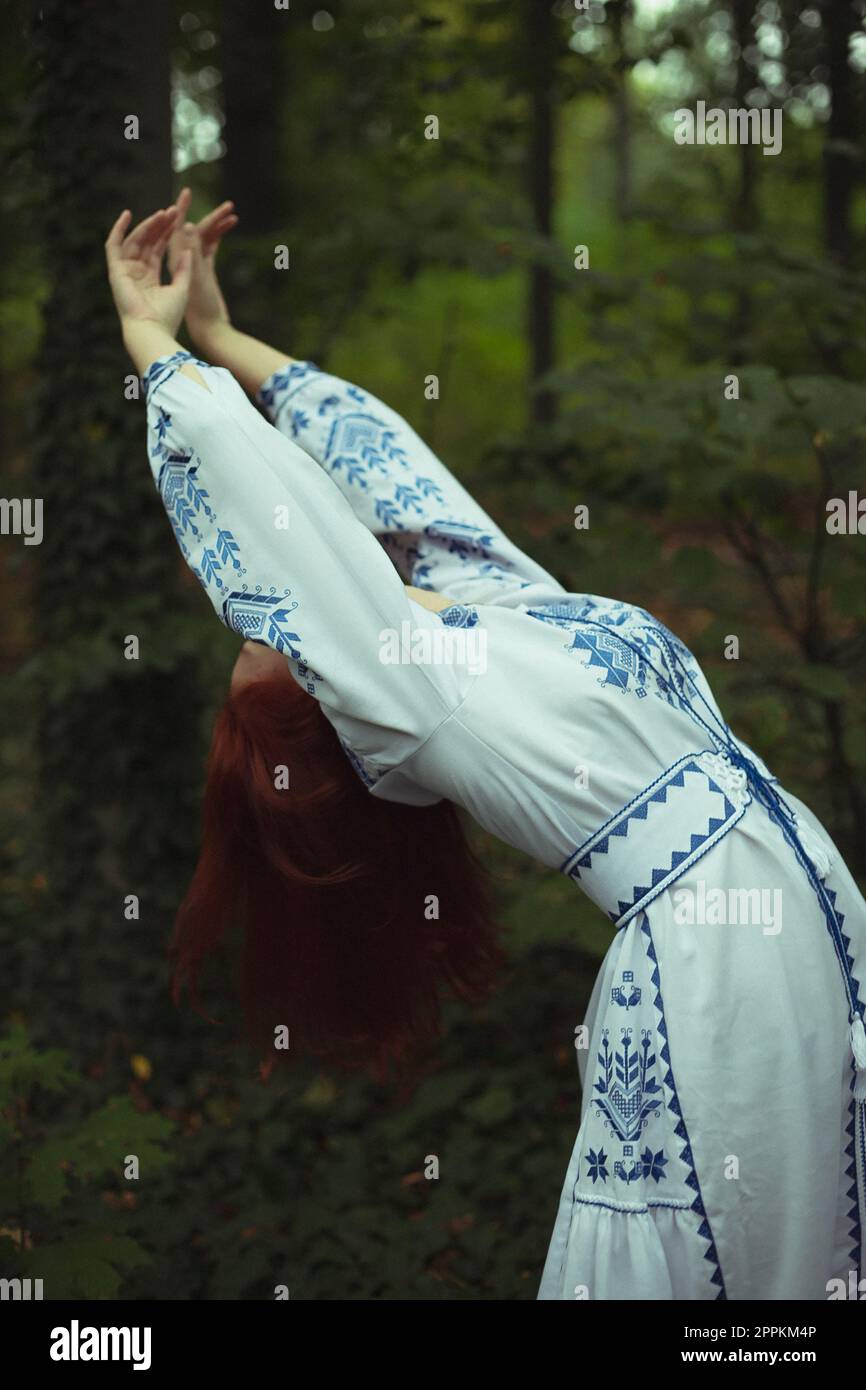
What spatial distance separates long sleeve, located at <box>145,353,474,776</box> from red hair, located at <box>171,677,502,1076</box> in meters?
0.24

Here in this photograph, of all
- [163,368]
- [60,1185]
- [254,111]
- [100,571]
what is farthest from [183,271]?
[254,111]

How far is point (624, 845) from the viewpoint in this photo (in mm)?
1851

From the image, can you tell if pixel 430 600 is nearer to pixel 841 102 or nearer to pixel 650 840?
pixel 650 840

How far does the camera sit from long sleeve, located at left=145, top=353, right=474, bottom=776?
1761 mm

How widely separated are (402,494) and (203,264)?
662 millimetres

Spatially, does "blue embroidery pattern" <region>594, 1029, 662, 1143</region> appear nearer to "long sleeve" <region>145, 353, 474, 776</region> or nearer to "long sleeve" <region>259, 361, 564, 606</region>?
"long sleeve" <region>145, 353, 474, 776</region>

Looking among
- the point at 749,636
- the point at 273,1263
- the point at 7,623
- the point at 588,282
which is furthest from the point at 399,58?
the point at 7,623

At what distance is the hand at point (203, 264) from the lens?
237 centimetres

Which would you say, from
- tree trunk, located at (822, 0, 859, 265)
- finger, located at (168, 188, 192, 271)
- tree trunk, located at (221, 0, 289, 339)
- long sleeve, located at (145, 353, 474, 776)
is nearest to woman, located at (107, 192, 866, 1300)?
long sleeve, located at (145, 353, 474, 776)

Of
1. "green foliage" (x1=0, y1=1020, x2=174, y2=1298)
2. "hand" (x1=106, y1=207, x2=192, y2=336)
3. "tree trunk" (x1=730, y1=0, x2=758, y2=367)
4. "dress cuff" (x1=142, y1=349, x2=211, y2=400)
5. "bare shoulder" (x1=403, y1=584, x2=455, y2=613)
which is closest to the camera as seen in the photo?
"dress cuff" (x1=142, y1=349, x2=211, y2=400)

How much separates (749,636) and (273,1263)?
2164 mm

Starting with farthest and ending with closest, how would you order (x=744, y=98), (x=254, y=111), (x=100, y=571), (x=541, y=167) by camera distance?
(x=541, y=167) < (x=254, y=111) < (x=744, y=98) < (x=100, y=571)

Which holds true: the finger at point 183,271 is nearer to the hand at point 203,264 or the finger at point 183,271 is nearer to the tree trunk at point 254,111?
the hand at point 203,264
